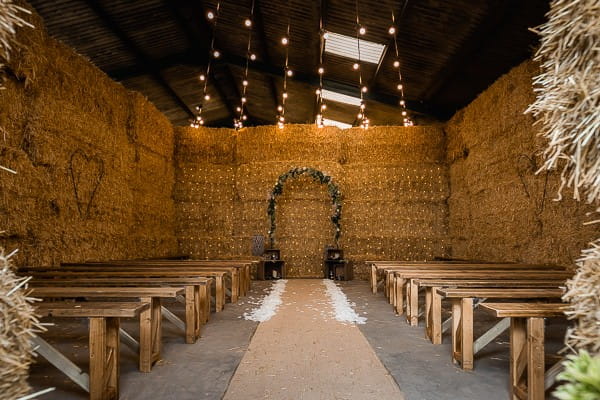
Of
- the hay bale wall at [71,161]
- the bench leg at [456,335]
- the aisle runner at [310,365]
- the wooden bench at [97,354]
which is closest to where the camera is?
the wooden bench at [97,354]

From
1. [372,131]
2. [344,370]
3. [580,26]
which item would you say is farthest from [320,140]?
[580,26]

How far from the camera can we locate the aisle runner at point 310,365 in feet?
7.91

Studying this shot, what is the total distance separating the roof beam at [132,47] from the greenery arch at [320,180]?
4.22 metres

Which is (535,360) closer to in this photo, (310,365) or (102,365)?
(310,365)

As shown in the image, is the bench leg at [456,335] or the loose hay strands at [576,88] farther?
the bench leg at [456,335]

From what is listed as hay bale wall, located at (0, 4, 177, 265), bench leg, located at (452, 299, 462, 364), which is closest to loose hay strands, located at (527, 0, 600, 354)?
bench leg, located at (452, 299, 462, 364)

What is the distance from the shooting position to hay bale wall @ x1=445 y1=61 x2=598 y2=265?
5.38m

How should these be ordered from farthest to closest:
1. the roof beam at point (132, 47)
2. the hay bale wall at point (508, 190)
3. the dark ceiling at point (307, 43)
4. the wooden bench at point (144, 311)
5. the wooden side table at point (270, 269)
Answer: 1. the wooden side table at point (270, 269)
2. the roof beam at point (132, 47)
3. the dark ceiling at point (307, 43)
4. the hay bale wall at point (508, 190)
5. the wooden bench at point (144, 311)

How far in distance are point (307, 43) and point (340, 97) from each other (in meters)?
2.68

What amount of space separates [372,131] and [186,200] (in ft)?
15.8

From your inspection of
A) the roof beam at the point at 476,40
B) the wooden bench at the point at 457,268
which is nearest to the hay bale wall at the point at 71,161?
the wooden bench at the point at 457,268

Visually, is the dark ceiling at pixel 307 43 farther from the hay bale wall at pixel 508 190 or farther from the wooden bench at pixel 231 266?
the wooden bench at pixel 231 266

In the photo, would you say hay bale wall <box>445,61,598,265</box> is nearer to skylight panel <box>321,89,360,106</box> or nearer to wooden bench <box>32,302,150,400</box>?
skylight panel <box>321,89,360,106</box>

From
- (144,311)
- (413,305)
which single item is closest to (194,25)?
(413,305)
